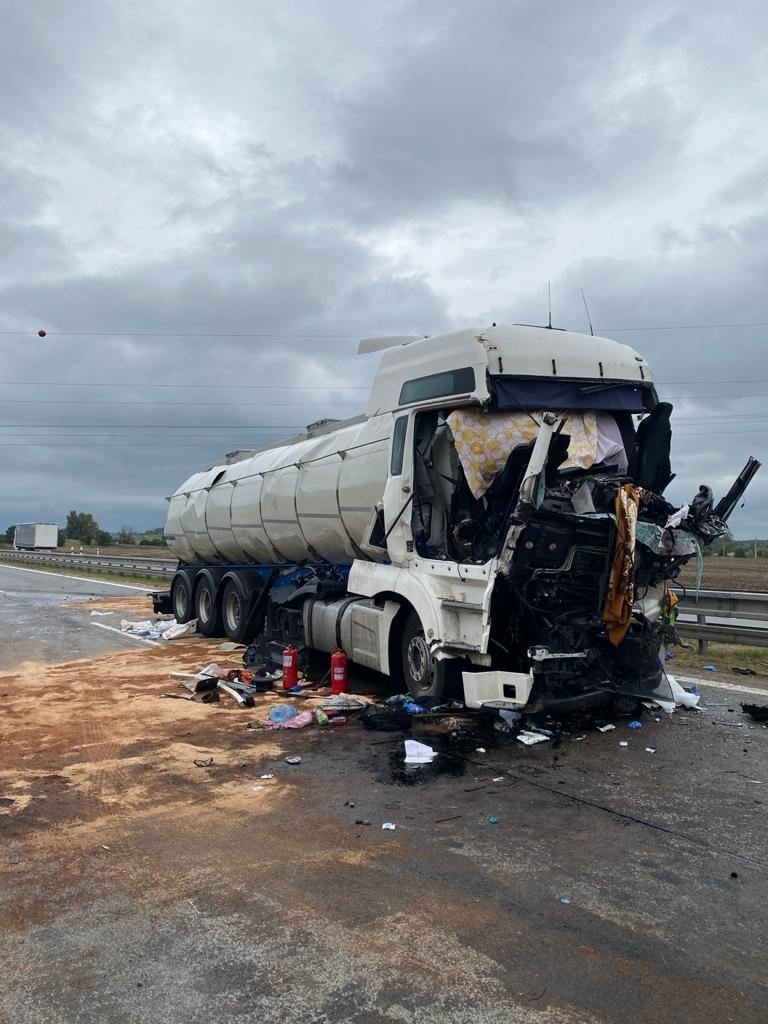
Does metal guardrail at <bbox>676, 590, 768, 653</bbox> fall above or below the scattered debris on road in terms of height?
above

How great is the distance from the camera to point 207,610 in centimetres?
1498

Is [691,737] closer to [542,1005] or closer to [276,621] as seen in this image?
[542,1005]

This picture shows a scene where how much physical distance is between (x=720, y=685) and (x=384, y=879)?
6.49 meters

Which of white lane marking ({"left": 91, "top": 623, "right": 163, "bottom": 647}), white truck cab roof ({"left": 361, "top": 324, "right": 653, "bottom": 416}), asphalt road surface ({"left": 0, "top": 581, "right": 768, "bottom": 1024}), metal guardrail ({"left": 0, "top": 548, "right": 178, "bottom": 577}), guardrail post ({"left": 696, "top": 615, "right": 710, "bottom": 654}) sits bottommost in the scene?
asphalt road surface ({"left": 0, "top": 581, "right": 768, "bottom": 1024})

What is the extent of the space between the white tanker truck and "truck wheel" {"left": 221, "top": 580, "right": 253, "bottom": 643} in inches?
144

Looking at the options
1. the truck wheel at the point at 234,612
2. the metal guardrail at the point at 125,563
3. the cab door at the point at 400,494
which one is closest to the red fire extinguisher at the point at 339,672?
the cab door at the point at 400,494

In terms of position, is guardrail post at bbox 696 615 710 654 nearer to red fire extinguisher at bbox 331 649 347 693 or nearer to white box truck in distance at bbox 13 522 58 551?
red fire extinguisher at bbox 331 649 347 693

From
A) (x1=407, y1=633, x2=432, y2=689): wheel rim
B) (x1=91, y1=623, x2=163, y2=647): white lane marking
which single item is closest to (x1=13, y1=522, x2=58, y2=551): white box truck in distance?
(x1=91, y1=623, x2=163, y2=647): white lane marking

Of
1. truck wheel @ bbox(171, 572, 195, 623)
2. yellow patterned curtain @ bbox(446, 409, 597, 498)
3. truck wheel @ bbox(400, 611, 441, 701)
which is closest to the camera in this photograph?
yellow patterned curtain @ bbox(446, 409, 597, 498)

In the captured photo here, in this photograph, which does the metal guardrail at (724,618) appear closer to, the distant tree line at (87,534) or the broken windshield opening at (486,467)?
the broken windshield opening at (486,467)

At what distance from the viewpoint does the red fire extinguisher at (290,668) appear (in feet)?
32.7

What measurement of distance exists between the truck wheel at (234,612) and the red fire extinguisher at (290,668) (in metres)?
3.25

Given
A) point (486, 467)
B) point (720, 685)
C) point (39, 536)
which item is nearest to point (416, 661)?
point (486, 467)

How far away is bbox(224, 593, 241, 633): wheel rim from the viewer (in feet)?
45.4
